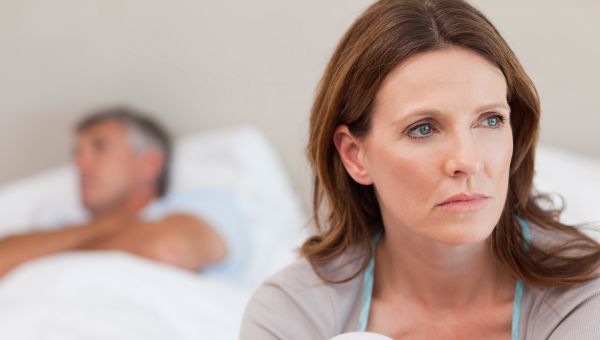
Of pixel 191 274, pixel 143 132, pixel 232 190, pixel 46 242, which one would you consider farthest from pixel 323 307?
pixel 143 132

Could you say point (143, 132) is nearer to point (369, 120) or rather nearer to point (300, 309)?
point (300, 309)

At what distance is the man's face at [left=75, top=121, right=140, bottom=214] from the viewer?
2.29 m

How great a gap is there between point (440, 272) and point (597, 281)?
21 centimetres

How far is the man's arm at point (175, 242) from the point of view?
1.96m

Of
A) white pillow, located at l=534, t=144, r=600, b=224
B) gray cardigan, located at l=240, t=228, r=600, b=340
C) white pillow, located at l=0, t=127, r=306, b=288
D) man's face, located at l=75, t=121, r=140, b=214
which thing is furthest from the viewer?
man's face, located at l=75, t=121, r=140, b=214

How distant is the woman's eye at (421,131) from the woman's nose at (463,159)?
0.04 metres

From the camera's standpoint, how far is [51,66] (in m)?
2.39

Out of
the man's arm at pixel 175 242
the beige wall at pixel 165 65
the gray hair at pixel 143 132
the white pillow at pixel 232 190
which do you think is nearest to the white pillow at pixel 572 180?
the beige wall at pixel 165 65

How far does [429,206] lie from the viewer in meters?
0.98

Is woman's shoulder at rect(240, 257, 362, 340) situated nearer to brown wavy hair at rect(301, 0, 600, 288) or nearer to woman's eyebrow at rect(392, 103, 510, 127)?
brown wavy hair at rect(301, 0, 600, 288)

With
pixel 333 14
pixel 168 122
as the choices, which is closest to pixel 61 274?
pixel 168 122

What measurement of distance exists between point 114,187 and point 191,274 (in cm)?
55

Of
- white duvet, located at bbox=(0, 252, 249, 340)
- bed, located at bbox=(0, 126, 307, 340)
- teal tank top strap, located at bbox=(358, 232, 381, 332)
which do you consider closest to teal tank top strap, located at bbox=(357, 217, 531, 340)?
teal tank top strap, located at bbox=(358, 232, 381, 332)

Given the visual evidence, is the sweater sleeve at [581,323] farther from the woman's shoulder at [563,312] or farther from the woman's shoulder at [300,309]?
the woman's shoulder at [300,309]
